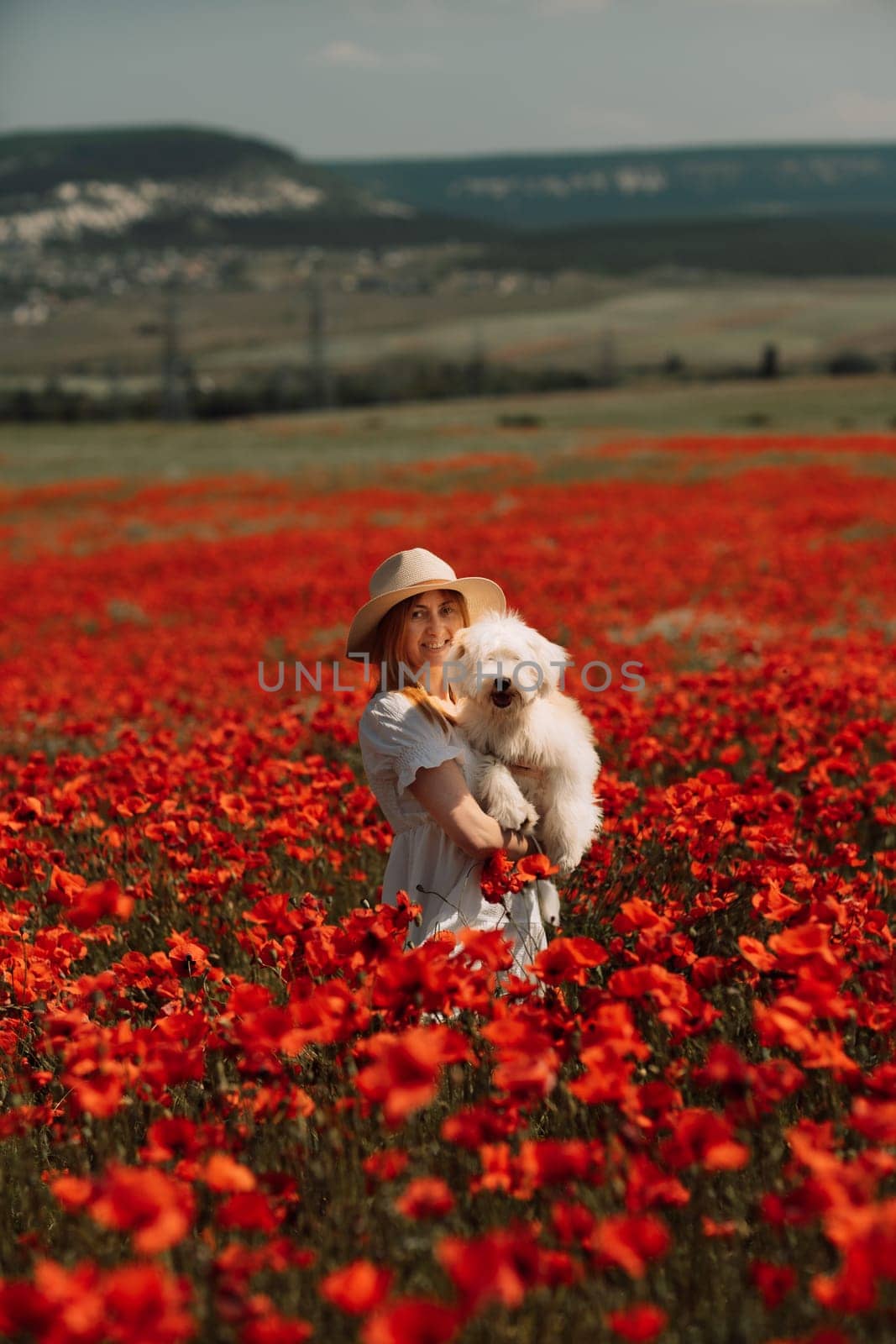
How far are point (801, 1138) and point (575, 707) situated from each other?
2017 mm

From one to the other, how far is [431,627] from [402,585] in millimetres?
217

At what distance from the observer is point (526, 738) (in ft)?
12.0

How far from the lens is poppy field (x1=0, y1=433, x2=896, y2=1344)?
182 cm

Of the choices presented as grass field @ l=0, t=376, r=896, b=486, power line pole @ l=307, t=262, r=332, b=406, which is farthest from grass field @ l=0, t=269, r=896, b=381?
grass field @ l=0, t=376, r=896, b=486

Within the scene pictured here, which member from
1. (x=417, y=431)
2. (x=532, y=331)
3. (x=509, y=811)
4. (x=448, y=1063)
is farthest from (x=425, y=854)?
(x=532, y=331)

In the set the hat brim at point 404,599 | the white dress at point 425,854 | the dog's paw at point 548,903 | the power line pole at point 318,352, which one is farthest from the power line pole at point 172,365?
the dog's paw at point 548,903

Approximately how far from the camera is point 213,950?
171 inches

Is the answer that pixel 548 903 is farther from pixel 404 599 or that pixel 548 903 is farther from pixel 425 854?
pixel 404 599

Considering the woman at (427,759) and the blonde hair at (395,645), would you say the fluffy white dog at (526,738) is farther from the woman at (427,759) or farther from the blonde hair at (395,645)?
the blonde hair at (395,645)

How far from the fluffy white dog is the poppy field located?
Answer: 0.25 meters

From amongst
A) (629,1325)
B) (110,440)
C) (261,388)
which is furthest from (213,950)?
(261,388)

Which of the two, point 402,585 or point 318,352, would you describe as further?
point 318,352

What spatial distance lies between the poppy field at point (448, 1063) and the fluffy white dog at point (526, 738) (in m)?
0.25

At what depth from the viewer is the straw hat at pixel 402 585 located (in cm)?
377
